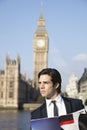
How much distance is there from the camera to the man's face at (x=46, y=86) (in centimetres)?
281

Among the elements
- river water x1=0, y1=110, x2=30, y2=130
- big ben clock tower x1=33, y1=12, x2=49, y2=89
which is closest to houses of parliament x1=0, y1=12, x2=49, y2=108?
big ben clock tower x1=33, y1=12, x2=49, y2=89

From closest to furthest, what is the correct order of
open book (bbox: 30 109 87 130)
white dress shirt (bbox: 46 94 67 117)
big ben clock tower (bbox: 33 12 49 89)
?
1. open book (bbox: 30 109 87 130)
2. white dress shirt (bbox: 46 94 67 117)
3. big ben clock tower (bbox: 33 12 49 89)

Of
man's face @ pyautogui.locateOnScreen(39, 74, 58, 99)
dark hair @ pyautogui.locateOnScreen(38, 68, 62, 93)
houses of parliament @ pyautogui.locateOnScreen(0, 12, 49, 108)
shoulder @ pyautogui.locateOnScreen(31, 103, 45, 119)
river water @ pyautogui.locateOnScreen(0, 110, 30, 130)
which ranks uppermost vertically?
dark hair @ pyautogui.locateOnScreen(38, 68, 62, 93)

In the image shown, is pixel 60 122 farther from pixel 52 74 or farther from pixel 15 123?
pixel 15 123

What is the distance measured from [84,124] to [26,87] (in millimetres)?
83590

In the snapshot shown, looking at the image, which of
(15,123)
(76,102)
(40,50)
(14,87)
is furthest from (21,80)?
(76,102)

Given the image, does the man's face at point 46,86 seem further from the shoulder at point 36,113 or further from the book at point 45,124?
the book at point 45,124

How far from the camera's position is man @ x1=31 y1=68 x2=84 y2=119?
2.79 meters

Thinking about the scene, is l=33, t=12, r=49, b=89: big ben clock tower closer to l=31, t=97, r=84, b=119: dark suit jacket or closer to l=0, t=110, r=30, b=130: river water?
l=0, t=110, r=30, b=130: river water

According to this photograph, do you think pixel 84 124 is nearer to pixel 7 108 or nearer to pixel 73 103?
pixel 73 103

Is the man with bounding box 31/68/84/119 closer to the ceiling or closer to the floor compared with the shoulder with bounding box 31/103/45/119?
closer to the ceiling

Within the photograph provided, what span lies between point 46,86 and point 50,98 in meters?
0.08

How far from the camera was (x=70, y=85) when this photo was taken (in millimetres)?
121000

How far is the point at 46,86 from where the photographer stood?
2816 millimetres
